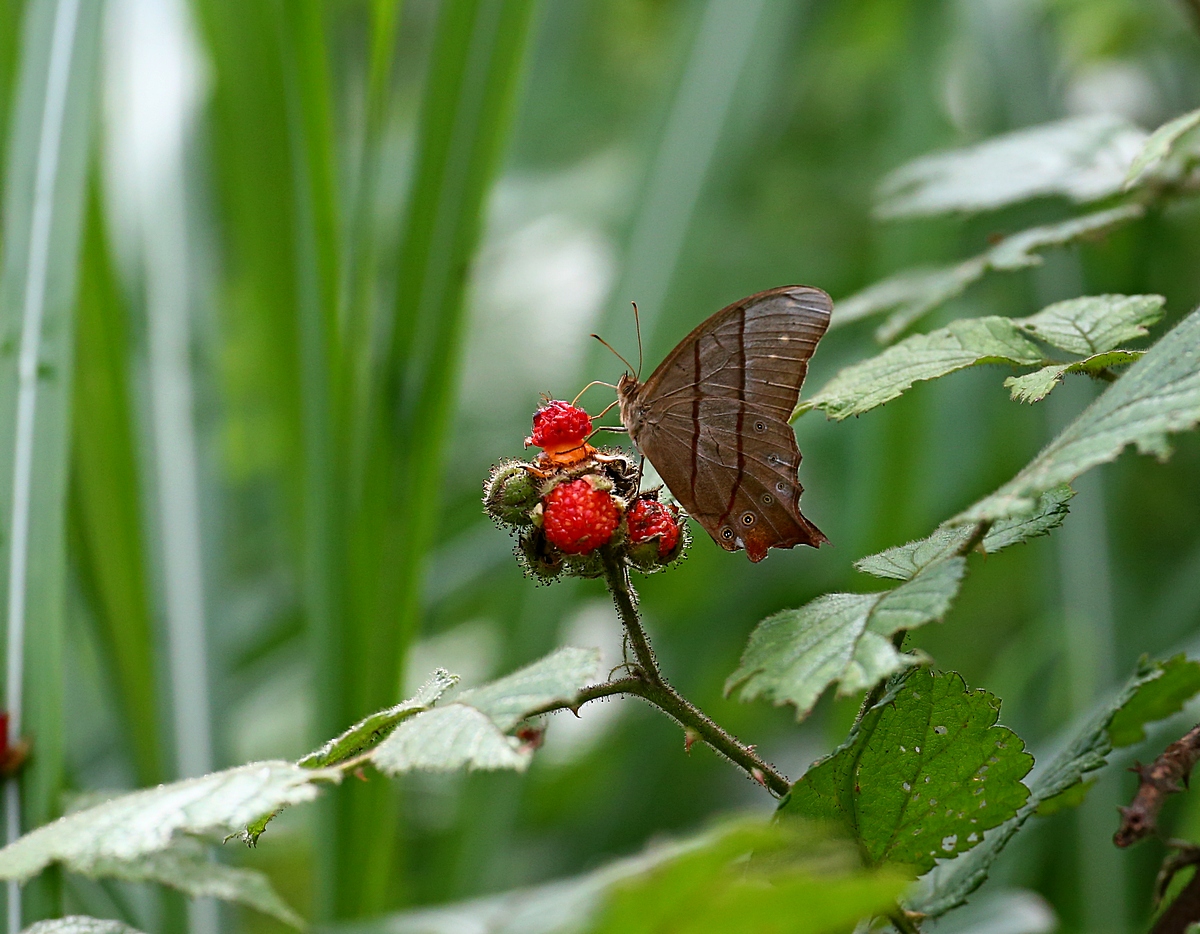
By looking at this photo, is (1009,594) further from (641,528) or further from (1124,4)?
(641,528)

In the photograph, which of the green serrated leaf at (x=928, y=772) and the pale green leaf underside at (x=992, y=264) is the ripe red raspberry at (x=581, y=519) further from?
the pale green leaf underside at (x=992, y=264)

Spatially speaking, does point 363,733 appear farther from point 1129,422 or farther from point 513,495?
point 1129,422

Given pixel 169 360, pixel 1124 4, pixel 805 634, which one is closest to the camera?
pixel 805 634

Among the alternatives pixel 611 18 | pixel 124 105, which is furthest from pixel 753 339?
pixel 611 18

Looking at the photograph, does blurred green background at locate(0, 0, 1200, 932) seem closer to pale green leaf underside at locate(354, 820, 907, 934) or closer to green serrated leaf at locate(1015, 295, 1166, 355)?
green serrated leaf at locate(1015, 295, 1166, 355)

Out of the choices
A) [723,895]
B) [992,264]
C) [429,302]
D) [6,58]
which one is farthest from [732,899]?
[6,58]

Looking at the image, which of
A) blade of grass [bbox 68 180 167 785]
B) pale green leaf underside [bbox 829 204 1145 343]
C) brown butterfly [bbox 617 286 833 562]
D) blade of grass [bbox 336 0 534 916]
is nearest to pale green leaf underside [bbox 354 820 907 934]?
brown butterfly [bbox 617 286 833 562]
